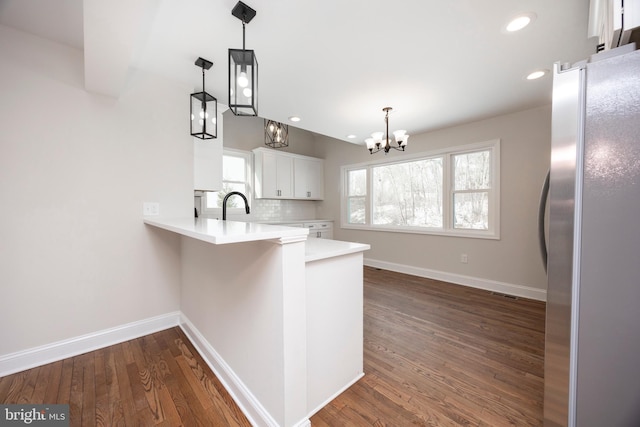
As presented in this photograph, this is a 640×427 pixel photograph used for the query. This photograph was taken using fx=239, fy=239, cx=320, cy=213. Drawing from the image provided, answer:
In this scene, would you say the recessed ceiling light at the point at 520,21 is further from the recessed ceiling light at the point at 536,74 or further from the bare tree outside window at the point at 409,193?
the bare tree outside window at the point at 409,193

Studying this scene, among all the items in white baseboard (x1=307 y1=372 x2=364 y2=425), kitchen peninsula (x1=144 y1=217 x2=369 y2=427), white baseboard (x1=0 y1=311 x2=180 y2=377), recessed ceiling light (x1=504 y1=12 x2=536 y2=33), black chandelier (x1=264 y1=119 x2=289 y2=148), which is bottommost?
white baseboard (x1=307 y1=372 x2=364 y2=425)

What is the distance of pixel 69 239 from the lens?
1.86 meters

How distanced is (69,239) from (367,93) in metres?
2.94

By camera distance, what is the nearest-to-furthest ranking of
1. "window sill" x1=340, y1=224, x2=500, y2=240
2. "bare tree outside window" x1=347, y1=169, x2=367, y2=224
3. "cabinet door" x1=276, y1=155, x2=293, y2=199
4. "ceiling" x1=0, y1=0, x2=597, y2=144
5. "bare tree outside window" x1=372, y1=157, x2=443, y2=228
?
"ceiling" x1=0, y1=0, x2=597, y2=144, "window sill" x1=340, y1=224, x2=500, y2=240, "bare tree outside window" x1=372, y1=157, x2=443, y2=228, "cabinet door" x1=276, y1=155, x2=293, y2=199, "bare tree outside window" x1=347, y1=169, x2=367, y2=224

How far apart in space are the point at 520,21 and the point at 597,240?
1598 millimetres

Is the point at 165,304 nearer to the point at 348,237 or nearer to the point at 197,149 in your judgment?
the point at 197,149

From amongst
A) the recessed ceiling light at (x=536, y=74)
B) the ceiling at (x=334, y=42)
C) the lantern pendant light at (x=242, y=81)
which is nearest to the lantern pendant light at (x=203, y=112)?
the ceiling at (x=334, y=42)

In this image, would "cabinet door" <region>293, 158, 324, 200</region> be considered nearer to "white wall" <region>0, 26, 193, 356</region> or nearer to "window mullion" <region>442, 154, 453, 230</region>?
"window mullion" <region>442, 154, 453, 230</region>

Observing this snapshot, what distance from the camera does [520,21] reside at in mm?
1555

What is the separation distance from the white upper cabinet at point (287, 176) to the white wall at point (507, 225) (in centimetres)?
211

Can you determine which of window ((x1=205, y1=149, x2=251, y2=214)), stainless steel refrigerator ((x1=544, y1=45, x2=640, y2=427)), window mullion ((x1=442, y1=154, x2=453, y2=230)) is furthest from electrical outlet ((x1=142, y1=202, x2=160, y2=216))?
window mullion ((x1=442, y1=154, x2=453, y2=230))

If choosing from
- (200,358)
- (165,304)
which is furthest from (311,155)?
(200,358)

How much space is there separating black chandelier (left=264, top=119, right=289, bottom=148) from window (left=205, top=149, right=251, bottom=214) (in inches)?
20.6

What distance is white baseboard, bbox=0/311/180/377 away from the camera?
1.67m
